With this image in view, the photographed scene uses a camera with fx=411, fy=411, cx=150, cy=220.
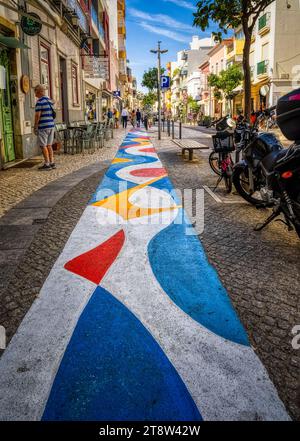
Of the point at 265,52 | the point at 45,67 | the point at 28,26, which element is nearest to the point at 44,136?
the point at 28,26

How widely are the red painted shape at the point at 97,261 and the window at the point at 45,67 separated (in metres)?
11.3

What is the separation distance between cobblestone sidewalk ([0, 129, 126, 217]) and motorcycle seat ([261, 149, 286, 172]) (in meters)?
3.61

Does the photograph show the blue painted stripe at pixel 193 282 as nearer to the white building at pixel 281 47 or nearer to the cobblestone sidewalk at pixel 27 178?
the cobblestone sidewalk at pixel 27 178

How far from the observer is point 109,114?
99.3 feet

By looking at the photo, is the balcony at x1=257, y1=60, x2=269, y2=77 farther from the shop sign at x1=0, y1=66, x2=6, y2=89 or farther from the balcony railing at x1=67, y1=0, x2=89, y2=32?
the shop sign at x1=0, y1=66, x2=6, y2=89

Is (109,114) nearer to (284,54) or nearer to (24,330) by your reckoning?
(284,54)

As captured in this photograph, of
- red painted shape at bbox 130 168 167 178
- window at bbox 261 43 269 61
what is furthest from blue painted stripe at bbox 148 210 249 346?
window at bbox 261 43 269 61

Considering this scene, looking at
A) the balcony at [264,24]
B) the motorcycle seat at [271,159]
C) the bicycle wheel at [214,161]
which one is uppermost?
the balcony at [264,24]

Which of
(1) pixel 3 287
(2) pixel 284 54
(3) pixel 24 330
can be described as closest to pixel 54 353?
A: (3) pixel 24 330

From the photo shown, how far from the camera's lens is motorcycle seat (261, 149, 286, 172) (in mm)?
4473

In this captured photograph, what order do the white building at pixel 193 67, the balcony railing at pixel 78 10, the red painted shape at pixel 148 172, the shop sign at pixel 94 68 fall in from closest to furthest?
1. the red painted shape at pixel 148 172
2. the balcony railing at pixel 78 10
3. the shop sign at pixel 94 68
4. the white building at pixel 193 67

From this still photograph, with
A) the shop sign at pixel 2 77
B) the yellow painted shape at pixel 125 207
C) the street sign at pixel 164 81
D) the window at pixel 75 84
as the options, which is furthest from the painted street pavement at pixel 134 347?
the street sign at pixel 164 81

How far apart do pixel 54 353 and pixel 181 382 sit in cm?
81

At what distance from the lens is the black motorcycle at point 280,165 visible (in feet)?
12.9
